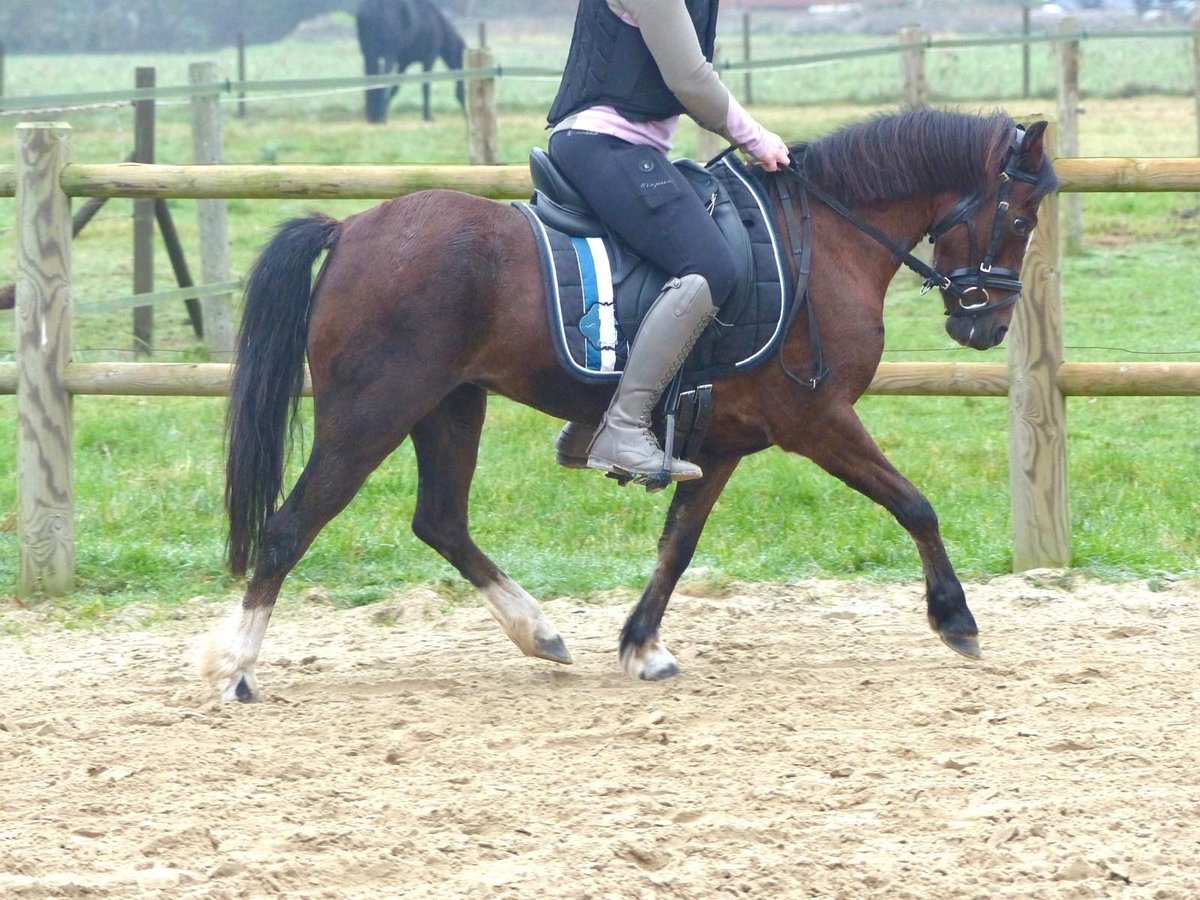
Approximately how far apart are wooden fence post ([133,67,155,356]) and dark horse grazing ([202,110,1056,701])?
5.46 meters

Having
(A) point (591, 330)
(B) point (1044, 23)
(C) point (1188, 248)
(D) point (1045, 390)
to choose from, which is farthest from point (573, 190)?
(B) point (1044, 23)

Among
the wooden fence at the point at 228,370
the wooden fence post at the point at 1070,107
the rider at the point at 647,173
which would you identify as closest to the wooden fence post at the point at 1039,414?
the wooden fence at the point at 228,370

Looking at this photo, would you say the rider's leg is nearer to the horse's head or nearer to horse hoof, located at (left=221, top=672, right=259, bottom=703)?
the horse's head

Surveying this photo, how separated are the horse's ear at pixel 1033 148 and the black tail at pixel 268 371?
2.10 metres

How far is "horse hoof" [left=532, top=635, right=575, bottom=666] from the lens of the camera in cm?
502

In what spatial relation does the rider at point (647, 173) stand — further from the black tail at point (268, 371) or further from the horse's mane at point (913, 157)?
the black tail at point (268, 371)

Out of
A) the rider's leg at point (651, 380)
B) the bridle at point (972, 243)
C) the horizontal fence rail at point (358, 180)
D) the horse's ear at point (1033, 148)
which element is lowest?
the rider's leg at point (651, 380)

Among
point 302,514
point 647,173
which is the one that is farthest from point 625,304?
point 302,514

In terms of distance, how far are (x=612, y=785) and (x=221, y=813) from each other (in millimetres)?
932

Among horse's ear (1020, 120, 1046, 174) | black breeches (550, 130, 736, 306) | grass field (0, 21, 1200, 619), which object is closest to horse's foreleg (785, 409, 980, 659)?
black breeches (550, 130, 736, 306)

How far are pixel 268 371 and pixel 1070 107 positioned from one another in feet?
33.0

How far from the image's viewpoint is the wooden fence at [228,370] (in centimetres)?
577

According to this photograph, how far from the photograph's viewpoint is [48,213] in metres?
5.88

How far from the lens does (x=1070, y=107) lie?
13.1m
